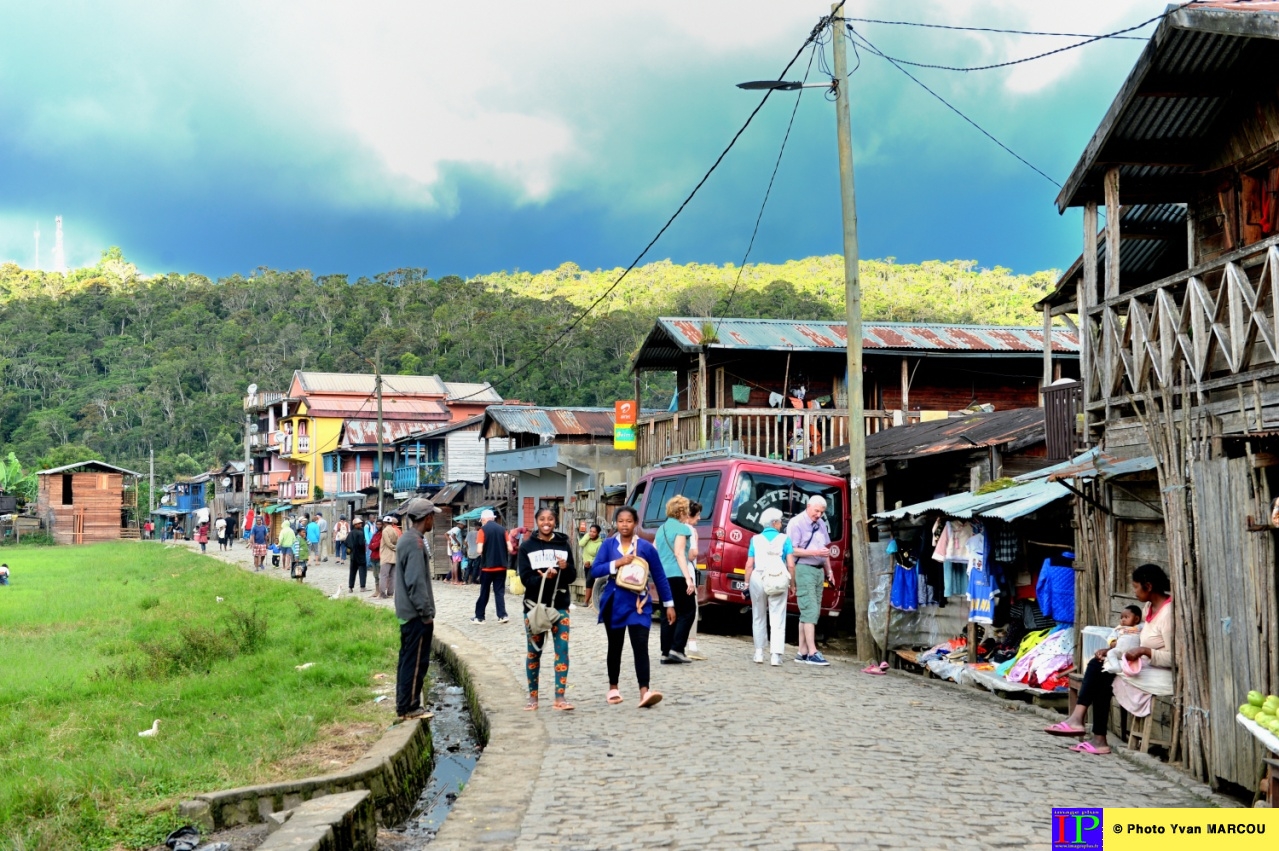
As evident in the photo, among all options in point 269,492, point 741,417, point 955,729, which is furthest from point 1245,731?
point 269,492

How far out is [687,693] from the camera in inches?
412

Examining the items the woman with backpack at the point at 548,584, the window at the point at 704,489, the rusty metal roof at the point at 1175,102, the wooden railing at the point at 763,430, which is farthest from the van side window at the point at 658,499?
the woman with backpack at the point at 548,584

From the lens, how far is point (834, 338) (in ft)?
81.3

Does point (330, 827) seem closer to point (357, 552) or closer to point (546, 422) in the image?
point (357, 552)

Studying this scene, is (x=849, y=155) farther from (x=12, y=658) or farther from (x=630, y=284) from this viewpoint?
(x=630, y=284)

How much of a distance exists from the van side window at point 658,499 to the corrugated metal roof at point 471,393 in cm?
4443

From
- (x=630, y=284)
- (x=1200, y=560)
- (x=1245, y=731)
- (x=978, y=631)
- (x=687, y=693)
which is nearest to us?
(x=1245, y=731)

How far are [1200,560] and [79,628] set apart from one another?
63.3 ft

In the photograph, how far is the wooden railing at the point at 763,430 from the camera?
891 inches

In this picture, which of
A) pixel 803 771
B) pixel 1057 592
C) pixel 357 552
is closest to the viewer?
pixel 803 771

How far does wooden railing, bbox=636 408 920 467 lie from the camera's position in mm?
22641

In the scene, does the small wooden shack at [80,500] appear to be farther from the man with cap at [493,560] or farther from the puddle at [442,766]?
the puddle at [442,766]

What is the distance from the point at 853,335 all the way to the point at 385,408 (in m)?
57.6

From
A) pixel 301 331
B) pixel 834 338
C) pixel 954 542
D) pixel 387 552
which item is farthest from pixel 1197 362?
pixel 301 331
